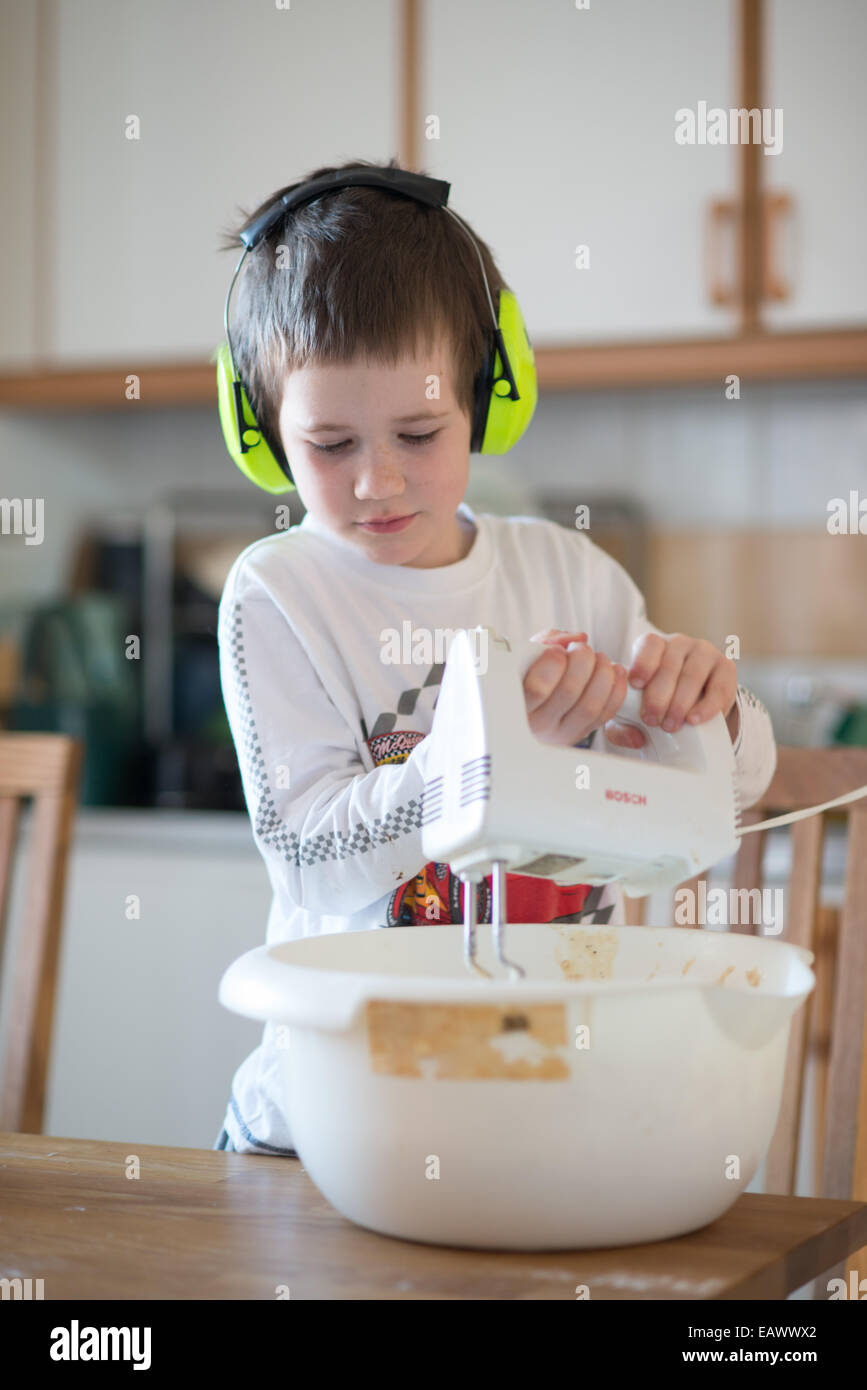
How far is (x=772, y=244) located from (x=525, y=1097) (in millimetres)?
1966

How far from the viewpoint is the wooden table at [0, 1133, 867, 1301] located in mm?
608

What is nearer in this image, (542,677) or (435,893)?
(542,677)

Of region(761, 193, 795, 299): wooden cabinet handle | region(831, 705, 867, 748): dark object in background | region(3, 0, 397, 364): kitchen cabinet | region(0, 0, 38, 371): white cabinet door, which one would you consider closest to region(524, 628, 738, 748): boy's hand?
region(831, 705, 867, 748): dark object in background

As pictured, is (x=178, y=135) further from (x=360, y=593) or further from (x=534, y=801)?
(x=534, y=801)

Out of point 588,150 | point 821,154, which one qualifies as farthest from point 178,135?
point 821,154

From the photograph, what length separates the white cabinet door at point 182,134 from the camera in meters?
2.51

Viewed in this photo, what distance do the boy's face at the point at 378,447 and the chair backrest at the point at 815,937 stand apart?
35cm

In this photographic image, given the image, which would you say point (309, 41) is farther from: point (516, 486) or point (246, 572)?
point (246, 572)

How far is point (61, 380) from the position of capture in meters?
2.72

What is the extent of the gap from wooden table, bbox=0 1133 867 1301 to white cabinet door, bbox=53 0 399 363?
206cm

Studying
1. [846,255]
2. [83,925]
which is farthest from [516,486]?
[83,925]

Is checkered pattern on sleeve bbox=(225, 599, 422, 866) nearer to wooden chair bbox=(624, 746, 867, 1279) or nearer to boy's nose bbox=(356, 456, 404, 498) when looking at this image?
boy's nose bbox=(356, 456, 404, 498)

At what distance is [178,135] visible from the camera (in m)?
2.62

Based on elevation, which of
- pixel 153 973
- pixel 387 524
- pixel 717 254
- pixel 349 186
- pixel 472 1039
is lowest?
pixel 153 973
